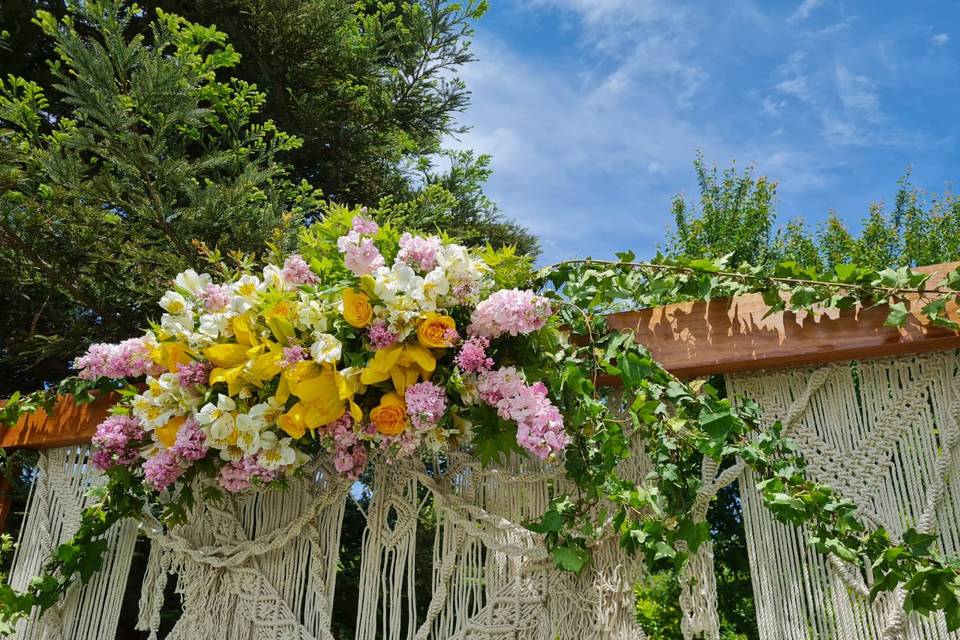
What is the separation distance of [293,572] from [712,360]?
840mm

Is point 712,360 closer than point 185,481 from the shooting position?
Yes

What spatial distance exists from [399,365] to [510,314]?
0.20 metres

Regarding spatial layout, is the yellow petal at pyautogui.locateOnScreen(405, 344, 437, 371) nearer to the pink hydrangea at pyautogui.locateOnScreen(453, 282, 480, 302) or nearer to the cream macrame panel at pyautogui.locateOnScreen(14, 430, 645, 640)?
the pink hydrangea at pyautogui.locateOnScreen(453, 282, 480, 302)

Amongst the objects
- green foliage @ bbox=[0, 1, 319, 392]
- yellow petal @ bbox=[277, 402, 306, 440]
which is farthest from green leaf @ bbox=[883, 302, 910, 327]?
green foliage @ bbox=[0, 1, 319, 392]

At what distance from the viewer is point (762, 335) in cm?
112

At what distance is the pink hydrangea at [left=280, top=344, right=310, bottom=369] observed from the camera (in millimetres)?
1103

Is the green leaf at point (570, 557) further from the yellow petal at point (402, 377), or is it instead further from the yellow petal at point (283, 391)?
the yellow petal at point (283, 391)

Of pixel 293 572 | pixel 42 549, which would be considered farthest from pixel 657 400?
pixel 42 549

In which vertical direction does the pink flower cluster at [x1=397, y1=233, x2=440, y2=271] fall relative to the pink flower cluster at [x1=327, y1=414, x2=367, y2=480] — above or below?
above

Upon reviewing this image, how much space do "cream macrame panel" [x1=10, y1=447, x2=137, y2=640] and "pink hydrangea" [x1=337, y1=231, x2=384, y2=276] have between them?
0.89 meters

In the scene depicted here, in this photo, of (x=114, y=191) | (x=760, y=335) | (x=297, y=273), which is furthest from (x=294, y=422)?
(x=114, y=191)

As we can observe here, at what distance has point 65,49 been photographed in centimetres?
233

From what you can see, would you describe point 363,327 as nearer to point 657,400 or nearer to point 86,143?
point 657,400

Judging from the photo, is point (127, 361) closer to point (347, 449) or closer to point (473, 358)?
point (347, 449)
